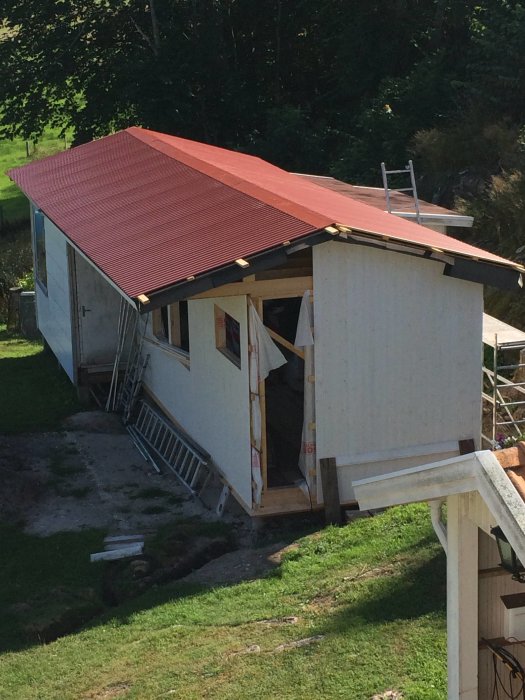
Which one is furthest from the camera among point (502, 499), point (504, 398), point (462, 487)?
point (504, 398)

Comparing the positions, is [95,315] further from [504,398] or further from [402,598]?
Result: [402,598]

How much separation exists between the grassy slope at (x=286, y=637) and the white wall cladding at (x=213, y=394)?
1502 millimetres

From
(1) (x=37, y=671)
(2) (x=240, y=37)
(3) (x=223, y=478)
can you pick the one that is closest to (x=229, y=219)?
(3) (x=223, y=478)

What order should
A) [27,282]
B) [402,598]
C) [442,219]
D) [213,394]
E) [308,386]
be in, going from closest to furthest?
[402,598] → [308,386] → [213,394] → [442,219] → [27,282]

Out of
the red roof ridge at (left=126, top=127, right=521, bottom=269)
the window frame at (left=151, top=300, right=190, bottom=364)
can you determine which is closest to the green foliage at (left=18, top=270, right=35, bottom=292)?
the red roof ridge at (left=126, top=127, right=521, bottom=269)

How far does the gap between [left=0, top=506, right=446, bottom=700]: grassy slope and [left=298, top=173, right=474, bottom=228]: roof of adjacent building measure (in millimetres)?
6172

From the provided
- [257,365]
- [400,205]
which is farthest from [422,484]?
[400,205]

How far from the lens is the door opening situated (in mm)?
13047

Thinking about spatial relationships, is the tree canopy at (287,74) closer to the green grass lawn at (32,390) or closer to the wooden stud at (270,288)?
the green grass lawn at (32,390)

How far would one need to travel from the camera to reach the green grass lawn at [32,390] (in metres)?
17.4

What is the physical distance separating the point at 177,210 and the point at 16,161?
3047 cm

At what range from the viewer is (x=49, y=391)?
1903 centimetres

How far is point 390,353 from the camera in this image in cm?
1207

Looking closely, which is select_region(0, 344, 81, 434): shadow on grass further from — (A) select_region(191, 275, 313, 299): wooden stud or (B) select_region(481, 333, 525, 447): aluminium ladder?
(B) select_region(481, 333, 525, 447): aluminium ladder
